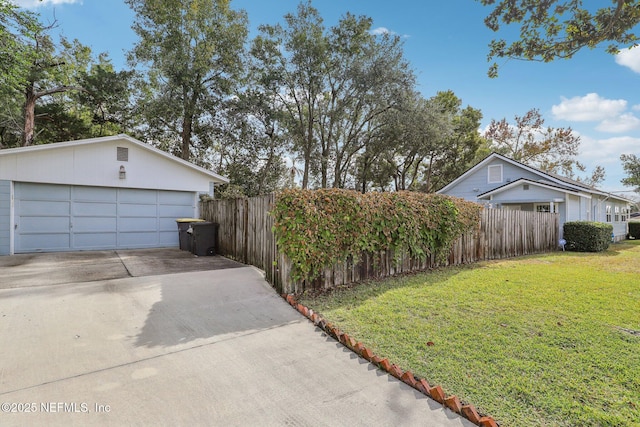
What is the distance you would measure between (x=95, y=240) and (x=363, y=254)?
860 cm

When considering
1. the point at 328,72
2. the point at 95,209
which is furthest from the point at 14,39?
the point at 328,72

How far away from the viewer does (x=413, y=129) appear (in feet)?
57.9

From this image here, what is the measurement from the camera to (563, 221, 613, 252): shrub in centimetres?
1213

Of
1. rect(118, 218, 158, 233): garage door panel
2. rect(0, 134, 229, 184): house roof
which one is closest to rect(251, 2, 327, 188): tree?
rect(0, 134, 229, 184): house roof

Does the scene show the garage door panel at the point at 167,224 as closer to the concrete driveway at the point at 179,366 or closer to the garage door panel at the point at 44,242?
the garage door panel at the point at 44,242

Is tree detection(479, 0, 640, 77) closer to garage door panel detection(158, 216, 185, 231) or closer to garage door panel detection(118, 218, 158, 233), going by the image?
garage door panel detection(158, 216, 185, 231)

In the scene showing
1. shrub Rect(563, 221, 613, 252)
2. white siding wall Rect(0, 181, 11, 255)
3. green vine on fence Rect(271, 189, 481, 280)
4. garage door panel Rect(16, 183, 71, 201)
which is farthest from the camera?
shrub Rect(563, 221, 613, 252)

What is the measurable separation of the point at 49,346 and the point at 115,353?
74 cm

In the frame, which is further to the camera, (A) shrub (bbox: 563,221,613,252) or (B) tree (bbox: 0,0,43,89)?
(A) shrub (bbox: 563,221,613,252)

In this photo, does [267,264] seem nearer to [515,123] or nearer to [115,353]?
[115,353]

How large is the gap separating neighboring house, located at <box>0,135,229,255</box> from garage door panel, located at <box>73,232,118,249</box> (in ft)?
0.08

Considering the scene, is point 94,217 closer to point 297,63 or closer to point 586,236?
point 297,63

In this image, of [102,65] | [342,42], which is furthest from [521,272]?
[102,65]

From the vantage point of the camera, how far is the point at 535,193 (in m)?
14.7
